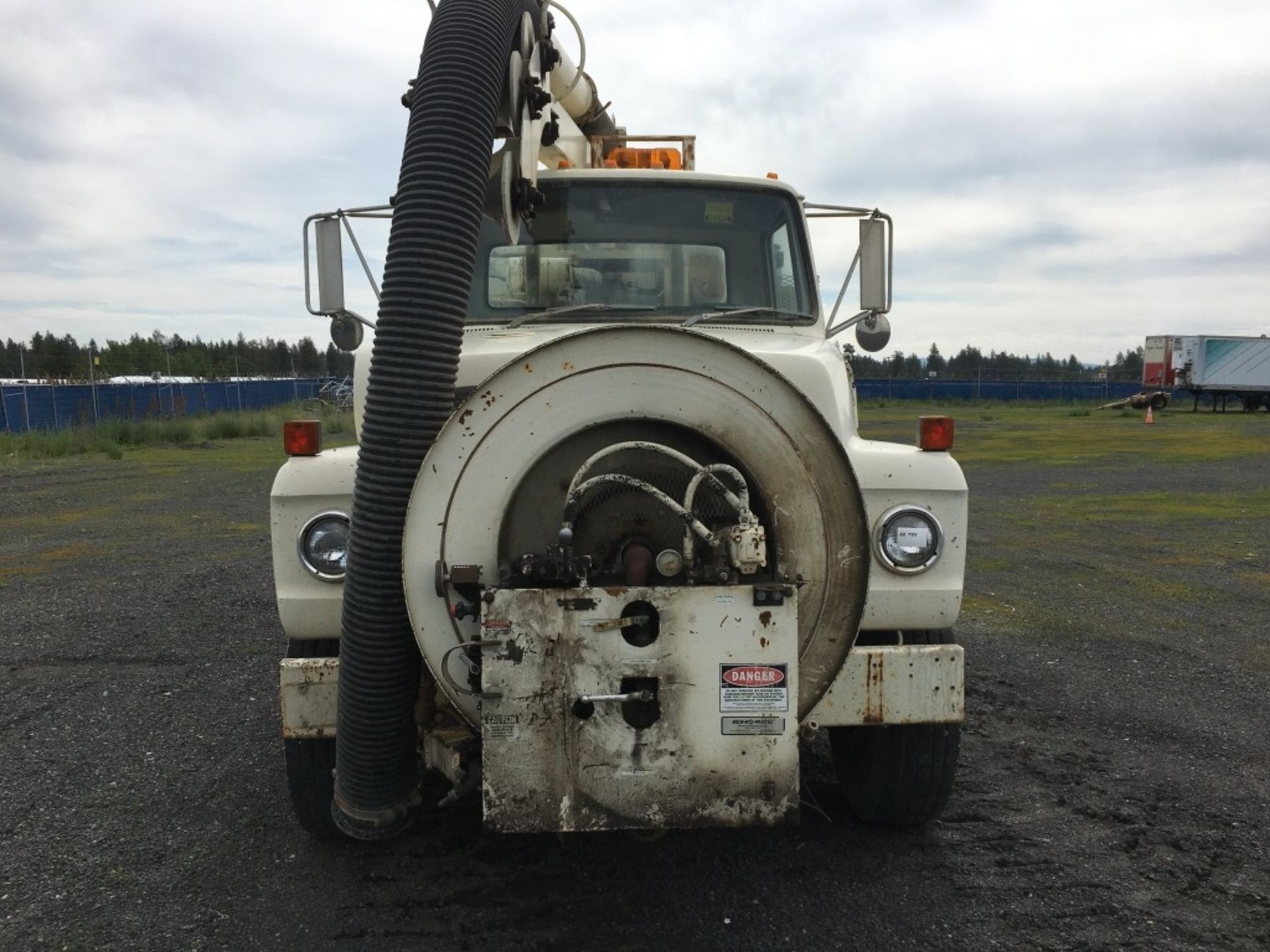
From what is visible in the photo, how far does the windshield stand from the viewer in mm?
4008

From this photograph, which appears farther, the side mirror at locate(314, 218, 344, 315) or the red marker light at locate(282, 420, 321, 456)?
the side mirror at locate(314, 218, 344, 315)

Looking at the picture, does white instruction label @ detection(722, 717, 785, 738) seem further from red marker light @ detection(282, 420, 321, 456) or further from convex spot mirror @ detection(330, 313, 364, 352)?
convex spot mirror @ detection(330, 313, 364, 352)

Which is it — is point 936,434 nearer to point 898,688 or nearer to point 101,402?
point 898,688

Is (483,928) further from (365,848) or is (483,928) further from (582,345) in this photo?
(582,345)

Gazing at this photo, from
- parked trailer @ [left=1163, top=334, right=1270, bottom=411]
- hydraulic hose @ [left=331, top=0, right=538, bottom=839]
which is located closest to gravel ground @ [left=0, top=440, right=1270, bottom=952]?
hydraulic hose @ [left=331, top=0, right=538, bottom=839]

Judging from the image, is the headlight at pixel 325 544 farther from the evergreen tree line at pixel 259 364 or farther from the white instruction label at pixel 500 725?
the evergreen tree line at pixel 259 364

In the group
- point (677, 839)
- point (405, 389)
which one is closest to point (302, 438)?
point (405, 389)

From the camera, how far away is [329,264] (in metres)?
4.30

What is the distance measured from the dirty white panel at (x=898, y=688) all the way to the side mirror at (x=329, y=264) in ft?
9.07

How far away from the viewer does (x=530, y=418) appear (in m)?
2.69

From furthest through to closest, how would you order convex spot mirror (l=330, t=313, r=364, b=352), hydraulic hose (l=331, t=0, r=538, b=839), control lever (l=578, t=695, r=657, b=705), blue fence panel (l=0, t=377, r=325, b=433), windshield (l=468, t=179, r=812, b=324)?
blue fence panel (l=0, t=377, r=325, b=433) → convex spot mirror (l=330, t=313, r=364, b=352) → windshield (l=468, t=179, r=812, b=324) → hydraulic hose (l=331, t=0, r=538, b=839) → control lever (l=578, t=695, r=657, b=705)

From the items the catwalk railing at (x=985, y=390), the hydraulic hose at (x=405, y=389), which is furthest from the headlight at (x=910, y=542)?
the catwalk railing at (x=985, y=390)

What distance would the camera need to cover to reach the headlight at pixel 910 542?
10.3 ft

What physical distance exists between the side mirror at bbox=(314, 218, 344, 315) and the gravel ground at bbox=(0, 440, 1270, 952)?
2.09m
